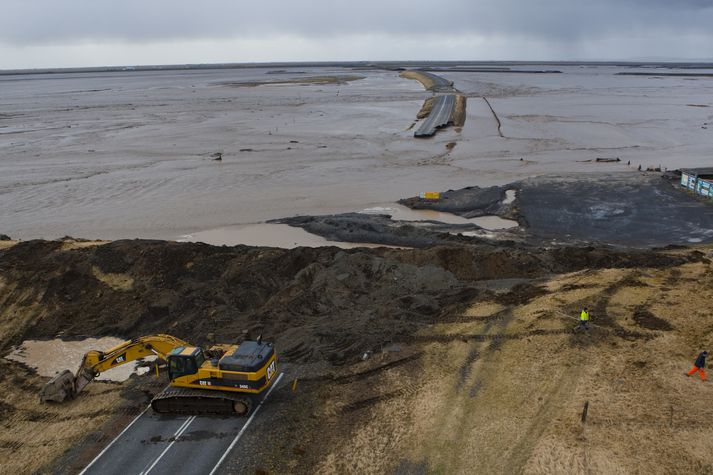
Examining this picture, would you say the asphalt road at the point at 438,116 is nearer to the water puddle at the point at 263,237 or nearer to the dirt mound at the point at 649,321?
the water puddle at the point at 263,237

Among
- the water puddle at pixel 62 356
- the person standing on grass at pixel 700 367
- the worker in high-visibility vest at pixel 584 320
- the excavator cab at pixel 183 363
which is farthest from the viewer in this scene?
the water puddle at pixel 62 356

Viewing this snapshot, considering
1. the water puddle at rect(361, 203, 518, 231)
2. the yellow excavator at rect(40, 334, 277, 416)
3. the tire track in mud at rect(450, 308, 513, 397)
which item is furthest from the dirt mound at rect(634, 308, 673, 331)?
the water puddle at rect(361, 203, 518, 231)

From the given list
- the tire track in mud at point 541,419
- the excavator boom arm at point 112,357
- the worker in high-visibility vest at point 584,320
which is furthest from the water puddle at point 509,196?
the excavator boom arm at point 112,357

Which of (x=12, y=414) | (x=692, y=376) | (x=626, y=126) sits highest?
Answer: (x=626, y=126)

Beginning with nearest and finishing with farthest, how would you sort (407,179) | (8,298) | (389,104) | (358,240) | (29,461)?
(29,461)
(8,298)
(358,240)
(407,179)
(389,104)

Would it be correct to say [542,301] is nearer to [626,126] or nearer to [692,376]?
[692,376]

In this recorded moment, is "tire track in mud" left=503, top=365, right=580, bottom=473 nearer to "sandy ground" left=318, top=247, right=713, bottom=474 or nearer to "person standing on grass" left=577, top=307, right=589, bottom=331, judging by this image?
"sandy ground" left=318, top=247, right=713, bottom=474

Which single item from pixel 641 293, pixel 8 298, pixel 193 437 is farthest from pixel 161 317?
A: pixel 641 293

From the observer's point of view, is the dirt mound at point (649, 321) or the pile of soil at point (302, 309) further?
the dirt mound at point (649, 321)
